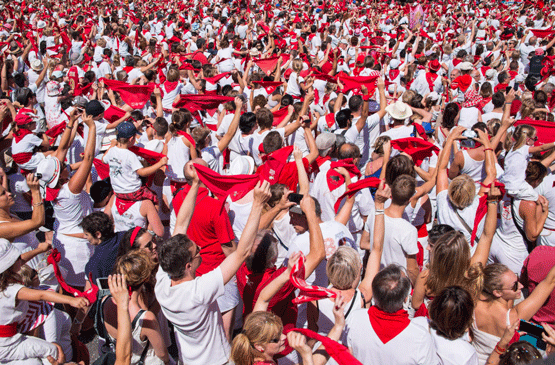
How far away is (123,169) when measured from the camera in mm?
4754

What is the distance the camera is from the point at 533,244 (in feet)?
14.9

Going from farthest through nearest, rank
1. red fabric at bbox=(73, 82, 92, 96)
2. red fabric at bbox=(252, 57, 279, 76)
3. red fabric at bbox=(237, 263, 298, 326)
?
red fabric at bbox=(252, 57, 279, 76) → red fabric at bbox=(73, 82, 92, 96) → red fabric at bbox=(237, 263, 298, 326)

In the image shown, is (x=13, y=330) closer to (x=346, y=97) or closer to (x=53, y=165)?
(x=53, y=165)

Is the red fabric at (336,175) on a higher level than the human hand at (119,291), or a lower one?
lower

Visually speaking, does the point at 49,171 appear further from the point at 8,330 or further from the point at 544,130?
the point at 544,130

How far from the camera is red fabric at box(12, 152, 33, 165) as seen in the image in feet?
16.8

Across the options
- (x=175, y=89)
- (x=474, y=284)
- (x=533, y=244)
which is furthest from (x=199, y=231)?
(x=175, y=89)

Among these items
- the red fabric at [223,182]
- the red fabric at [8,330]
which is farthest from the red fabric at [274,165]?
the red fabric at [8,330]

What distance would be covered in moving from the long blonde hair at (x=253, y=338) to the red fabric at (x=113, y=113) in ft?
15.8

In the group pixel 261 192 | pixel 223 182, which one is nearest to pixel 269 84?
pixel 223 182

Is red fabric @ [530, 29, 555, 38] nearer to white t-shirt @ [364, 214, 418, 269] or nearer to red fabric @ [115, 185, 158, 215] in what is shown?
white t-shirt @ [364, 214, 418, 269]

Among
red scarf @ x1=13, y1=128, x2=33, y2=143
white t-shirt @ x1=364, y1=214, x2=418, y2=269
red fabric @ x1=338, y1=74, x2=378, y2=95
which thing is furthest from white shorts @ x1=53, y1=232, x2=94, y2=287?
red fabric @ x1=338, y1=74, x2=378, y2=95

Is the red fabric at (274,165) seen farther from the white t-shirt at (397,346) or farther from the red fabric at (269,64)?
the red fabric at (269,64)

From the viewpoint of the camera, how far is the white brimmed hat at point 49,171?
14.9 ft
